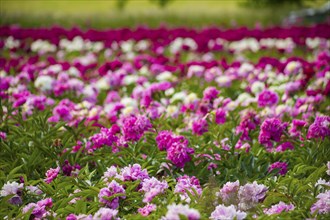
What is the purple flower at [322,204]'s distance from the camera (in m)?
2.35

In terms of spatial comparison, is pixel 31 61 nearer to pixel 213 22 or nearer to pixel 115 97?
pixel 115 97

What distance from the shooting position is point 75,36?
8.72 m

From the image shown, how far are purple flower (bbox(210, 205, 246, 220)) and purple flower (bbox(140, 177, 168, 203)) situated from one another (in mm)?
365

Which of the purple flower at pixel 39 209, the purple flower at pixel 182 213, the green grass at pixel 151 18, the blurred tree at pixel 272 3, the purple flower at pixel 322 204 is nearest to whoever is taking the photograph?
the purple flower at pixel 182 213

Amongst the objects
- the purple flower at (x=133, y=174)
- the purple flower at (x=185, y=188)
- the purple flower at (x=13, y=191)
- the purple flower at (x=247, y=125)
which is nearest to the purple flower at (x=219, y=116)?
the purple flower at (x=247, y=125)

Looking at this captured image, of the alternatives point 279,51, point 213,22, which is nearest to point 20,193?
point 279,51

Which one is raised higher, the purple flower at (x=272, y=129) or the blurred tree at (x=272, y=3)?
the purple flower at (x=272, y=129)

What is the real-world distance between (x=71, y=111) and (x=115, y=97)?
75cm

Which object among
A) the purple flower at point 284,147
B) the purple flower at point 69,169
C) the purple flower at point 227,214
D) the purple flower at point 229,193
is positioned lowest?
the purple flower at point 69,169

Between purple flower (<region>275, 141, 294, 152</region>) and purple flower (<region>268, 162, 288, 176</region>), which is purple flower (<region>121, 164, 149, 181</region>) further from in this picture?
purple flower (<region>275, 141, 294, 152</region>)

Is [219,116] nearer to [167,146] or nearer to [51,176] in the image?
[167,146]

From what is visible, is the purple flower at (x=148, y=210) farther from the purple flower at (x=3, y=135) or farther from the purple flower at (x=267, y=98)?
the purple flower at (x=267, y=98)

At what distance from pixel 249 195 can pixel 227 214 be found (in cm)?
31

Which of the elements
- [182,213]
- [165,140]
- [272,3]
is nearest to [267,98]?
[165,140]
